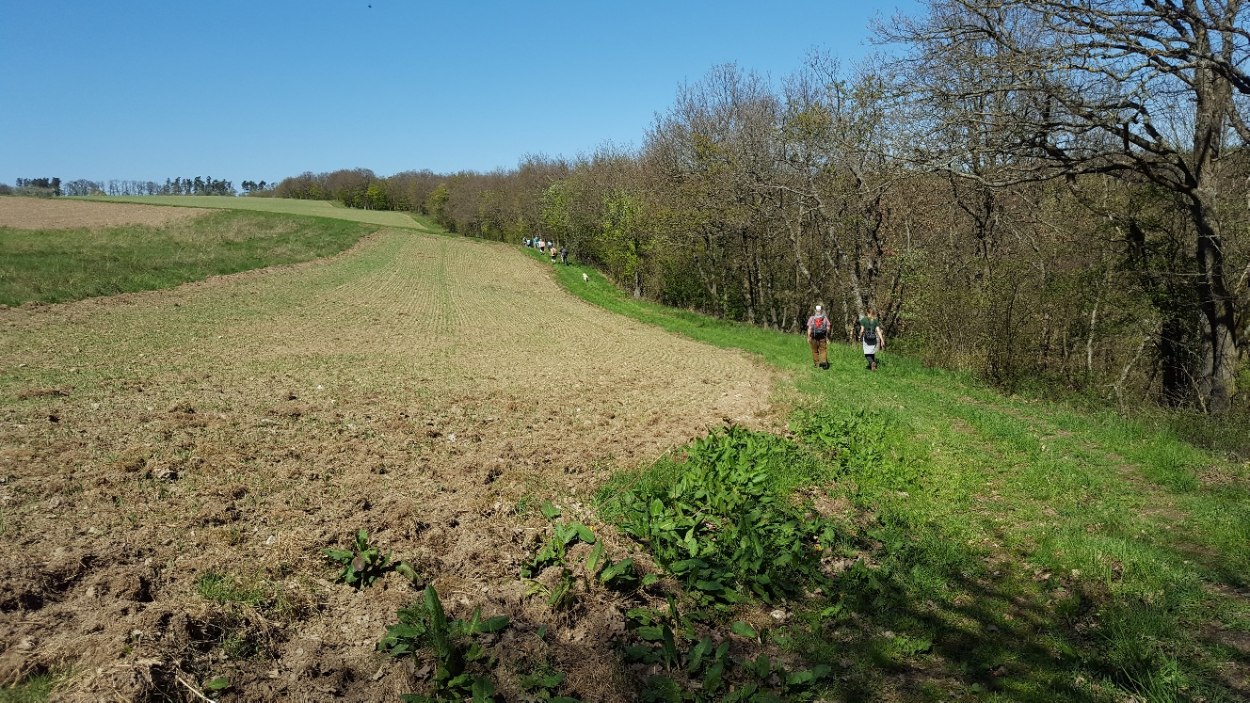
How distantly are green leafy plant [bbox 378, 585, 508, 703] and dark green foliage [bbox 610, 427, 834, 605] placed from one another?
6.25 feet

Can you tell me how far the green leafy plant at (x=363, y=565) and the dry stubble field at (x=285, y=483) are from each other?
9 cm

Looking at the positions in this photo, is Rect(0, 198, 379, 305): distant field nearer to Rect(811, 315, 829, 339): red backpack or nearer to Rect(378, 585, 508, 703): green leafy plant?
Rect(378, 585, 508, 703): green leafy plant

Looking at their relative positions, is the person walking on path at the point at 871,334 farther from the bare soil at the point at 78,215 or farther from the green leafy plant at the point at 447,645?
the bare soil at the point at 78,215

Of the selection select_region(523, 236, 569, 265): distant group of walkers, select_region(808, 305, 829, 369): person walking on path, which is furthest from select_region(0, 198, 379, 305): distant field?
select_region(808, 305, 829, 369): person walking on path

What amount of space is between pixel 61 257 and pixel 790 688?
32.2m

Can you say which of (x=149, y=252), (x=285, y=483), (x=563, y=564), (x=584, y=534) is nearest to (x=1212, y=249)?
(x=584, y=534)

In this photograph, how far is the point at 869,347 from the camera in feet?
50.5

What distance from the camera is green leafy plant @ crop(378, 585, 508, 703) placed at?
3.79 metres

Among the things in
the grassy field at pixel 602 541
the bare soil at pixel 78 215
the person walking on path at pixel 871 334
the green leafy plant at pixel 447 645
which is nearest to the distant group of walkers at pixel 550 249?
the bare soil at pixel 78 215

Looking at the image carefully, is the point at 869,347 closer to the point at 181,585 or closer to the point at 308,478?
the point at 308,478

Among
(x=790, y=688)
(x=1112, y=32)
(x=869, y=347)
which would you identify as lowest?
(x=790, y=688)

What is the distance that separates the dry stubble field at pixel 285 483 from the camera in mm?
4027

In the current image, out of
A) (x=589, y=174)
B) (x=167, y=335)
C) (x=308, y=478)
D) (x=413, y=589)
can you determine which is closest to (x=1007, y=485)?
(x=413, y=589)

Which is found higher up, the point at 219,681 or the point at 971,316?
the point at 971,316
